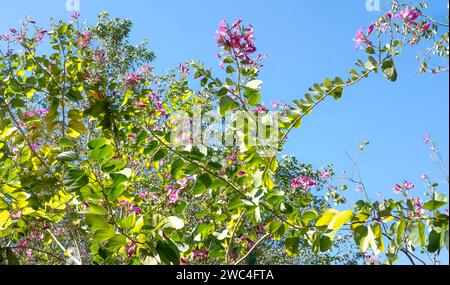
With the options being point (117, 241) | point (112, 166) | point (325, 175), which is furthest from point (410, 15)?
point (325, 175)

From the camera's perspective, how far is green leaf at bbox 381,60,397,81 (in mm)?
1323

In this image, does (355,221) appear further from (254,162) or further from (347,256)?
(347,256)

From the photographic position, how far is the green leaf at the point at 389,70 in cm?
132

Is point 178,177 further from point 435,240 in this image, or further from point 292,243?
point 435,240

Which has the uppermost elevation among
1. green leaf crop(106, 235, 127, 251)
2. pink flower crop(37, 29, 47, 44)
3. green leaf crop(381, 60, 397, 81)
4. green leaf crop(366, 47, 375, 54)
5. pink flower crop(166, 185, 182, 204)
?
pink flower crop(37, 29, 47, 44)

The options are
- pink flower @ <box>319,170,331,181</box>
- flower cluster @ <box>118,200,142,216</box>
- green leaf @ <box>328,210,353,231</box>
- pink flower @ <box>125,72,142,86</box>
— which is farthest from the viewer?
pink flower @ <box>319,170,331,181</box>

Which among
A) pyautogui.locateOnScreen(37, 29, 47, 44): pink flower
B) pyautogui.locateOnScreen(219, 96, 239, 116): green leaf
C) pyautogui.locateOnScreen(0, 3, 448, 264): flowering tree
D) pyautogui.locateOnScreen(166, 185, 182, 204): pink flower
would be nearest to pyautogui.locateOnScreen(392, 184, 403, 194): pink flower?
pyautogui.locateOnScreen(0, 3, 448, 264): flowering tree

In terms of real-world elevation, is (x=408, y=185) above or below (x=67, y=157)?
above

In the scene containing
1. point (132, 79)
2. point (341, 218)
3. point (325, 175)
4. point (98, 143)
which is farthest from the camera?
point (325, 175)

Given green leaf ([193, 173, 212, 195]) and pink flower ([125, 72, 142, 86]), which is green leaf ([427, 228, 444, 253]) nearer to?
green leaf ([193, 173, 212, 195])

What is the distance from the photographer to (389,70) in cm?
134

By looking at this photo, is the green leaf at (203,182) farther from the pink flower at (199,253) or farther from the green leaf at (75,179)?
the pink flower at (199,253)

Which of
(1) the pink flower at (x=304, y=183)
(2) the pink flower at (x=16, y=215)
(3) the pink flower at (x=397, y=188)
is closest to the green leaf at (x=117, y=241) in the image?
(2) the pink flower at (x=16, y=215)

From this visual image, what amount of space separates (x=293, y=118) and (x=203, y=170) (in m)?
0.31
